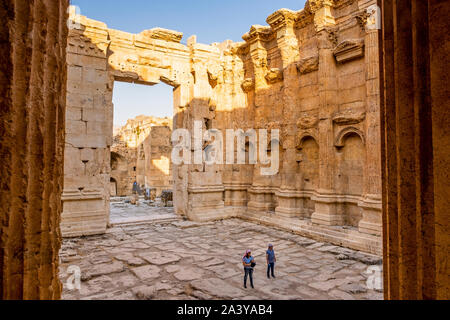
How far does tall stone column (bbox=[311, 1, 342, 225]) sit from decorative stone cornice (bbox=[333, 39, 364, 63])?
27 cm

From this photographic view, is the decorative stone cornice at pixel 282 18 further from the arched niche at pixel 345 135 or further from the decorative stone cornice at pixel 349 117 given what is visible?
the arched niche at pixel 345 135

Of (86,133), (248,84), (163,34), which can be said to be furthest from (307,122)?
(86,133)

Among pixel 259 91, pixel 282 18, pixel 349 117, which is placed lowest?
pixel 349 117

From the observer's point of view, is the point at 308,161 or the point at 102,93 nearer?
the point at 102,93

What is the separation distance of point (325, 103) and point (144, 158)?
53.1 ft

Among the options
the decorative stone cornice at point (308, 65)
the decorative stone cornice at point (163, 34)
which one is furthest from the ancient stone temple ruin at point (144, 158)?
the decorative stone cornice at point (308, 65)

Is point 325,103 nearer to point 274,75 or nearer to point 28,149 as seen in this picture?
point 274,75

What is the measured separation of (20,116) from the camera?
182cm

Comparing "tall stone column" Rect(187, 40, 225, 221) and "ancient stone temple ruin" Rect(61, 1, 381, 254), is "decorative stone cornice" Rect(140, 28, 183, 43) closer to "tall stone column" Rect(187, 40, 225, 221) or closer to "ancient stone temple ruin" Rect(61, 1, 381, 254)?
"ancient stone temple ruin" Rect(61, 1, 381, 254)

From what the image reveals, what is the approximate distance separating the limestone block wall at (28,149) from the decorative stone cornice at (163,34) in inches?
343

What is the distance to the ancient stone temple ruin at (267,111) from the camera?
7.75 metres

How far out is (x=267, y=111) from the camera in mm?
10891

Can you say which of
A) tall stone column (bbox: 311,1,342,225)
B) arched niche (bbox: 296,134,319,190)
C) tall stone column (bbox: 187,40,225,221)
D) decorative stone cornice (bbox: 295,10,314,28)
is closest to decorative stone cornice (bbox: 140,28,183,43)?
tall stone column (bbox: 187,40,225,221)

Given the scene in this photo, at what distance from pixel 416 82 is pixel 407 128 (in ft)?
1.05
